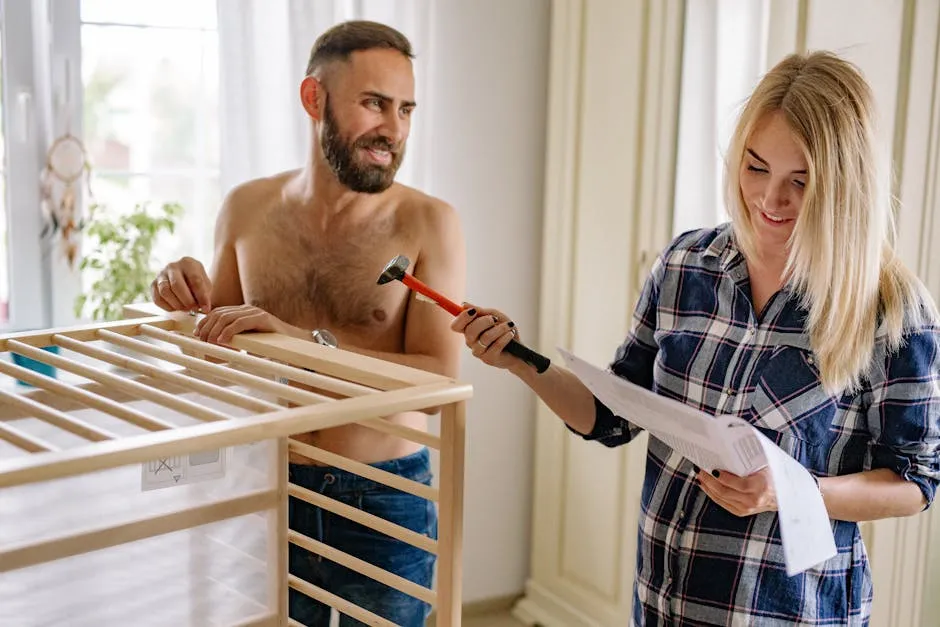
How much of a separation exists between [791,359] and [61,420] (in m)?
0.85

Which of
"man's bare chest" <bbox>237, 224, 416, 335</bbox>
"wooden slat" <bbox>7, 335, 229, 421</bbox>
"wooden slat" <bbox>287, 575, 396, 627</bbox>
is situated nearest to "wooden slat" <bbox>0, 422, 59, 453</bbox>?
"wooden slat" <bbox>7, 335, 229, 421</bbox>

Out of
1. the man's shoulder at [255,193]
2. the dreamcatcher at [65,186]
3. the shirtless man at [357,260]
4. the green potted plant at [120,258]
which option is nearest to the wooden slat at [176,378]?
the shirtless man at [357,260]

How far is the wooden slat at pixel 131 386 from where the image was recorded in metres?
0.89

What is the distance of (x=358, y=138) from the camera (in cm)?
175

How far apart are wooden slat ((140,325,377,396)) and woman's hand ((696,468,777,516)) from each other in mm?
439

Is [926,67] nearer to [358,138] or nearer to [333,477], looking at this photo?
[358,138]

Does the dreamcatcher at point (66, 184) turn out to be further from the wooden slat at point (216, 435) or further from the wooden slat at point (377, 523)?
the wooden slat at point (216, 435)

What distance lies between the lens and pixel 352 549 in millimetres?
1615

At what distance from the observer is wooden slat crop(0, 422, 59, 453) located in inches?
32.9

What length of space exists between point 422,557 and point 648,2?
1.41 meters

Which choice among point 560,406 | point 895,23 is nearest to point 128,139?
point 560,406

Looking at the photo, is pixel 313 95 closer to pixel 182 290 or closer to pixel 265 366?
pixel 182 290

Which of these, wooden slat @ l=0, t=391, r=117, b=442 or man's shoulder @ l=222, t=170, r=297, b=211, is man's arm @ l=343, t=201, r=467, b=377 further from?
wooden slat @ l=0, t=391, r=117, b=442

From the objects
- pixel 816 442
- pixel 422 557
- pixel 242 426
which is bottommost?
pixel 422 557
